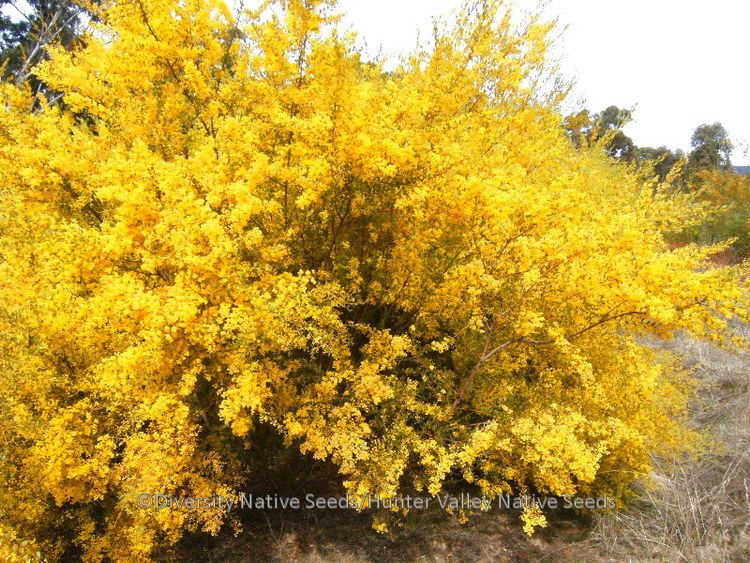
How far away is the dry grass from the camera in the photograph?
4445mm

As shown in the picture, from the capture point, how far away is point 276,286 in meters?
4.66

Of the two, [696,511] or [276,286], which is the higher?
[276,286]

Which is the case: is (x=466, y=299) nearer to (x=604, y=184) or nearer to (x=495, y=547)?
(x=495, y=547)

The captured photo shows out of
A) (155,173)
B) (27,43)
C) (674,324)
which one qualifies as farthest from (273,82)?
(27,43)

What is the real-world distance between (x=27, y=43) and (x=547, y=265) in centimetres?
2431

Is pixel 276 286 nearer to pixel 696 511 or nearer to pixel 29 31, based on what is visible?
pixel 696 511

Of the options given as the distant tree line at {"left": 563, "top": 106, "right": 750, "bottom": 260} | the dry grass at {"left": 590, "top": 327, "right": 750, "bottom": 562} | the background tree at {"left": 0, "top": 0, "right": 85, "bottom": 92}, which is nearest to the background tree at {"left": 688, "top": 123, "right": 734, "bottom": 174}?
the distant tree line at {"left": 563, "top": 106, "right": 750, "bottom": 260}

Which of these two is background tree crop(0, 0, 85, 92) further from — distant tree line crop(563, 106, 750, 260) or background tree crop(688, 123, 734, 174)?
background tree crop(688, 123, 734, 174)

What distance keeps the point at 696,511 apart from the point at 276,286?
5.67 metres

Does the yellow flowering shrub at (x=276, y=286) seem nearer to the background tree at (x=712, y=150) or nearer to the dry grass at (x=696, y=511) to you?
the dry grass at (x=696, y=511)

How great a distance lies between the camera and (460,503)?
6602 millimetres

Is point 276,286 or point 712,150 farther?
point 712,150

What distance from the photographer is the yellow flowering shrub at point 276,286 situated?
4.37 m

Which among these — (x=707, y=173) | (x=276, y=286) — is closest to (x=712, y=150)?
(x=707, y=173)
